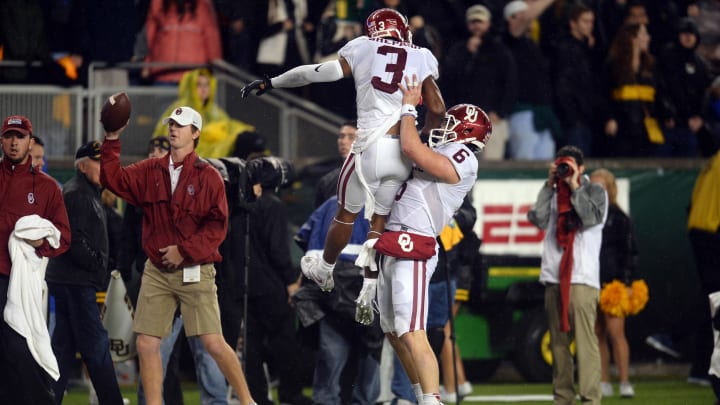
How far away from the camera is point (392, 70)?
33.3 ft

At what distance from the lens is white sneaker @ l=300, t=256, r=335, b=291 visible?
10.9 meters

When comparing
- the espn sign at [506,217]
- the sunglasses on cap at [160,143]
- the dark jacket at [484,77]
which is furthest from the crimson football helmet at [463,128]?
the dark jacket at [484,77]

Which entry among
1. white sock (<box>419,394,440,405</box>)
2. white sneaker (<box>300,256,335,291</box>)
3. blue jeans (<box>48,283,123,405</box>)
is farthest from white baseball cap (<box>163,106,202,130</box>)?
white sock (<box>419,394,440,405</box>)

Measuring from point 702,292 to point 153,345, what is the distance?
805cm

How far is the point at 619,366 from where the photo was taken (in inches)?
596

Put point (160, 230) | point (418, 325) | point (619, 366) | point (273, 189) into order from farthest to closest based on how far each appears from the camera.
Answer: point (619, 366), point (273, 189), point (160, 230), point (418, 325)

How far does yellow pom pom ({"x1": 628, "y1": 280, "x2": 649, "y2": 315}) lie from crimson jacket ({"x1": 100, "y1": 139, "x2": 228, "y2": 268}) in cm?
610

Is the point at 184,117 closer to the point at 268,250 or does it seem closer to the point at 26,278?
the point at 26,278

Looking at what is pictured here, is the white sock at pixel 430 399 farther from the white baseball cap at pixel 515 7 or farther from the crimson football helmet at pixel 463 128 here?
the white baseball cap at pixel 515 7

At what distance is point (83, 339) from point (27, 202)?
4.03ft

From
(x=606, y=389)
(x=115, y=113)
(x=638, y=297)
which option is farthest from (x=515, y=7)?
(x=115, y=113)

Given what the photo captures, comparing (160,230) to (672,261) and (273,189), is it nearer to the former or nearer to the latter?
(273,189)

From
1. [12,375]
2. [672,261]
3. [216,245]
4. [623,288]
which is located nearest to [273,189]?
[216,245]

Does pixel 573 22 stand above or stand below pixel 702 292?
above
